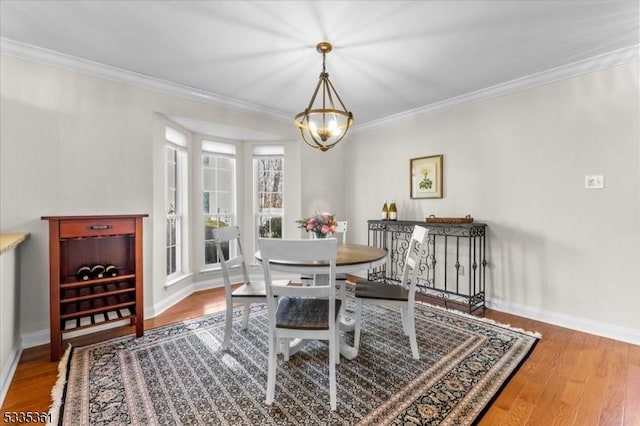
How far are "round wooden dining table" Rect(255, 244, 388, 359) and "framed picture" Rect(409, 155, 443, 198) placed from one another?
63.2 inches

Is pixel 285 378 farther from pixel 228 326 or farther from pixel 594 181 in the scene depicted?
pixel 594 181

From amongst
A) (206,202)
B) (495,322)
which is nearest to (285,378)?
(495,322)

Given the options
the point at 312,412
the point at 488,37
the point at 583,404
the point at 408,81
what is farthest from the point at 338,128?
the point at 583,404

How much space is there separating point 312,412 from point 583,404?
161cm

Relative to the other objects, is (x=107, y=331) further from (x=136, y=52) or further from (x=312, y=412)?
(x=136, y=52)

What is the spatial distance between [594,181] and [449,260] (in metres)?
1.61

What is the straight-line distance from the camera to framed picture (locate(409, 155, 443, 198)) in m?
3.78

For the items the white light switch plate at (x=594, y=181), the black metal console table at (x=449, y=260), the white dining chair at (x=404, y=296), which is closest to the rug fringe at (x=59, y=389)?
the white dining chair at (x=404, y=296)

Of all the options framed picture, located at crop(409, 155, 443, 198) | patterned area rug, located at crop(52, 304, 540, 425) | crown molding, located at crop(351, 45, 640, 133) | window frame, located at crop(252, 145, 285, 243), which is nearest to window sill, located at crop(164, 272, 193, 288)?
patterned area rug, located at crop(52, 304, 540, 425)

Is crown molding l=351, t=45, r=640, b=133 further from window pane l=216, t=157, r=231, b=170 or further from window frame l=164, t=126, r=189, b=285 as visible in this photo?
window frame l=164, t=126, r=189, b=285

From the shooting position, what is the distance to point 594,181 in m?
2.67

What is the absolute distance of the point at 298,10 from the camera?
198 centimetres

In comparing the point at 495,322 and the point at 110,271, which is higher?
the point at 110,271

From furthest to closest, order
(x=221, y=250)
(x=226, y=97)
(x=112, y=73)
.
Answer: (x=226, y=97) → (x=112, y=73) → (x=221, y=250)
